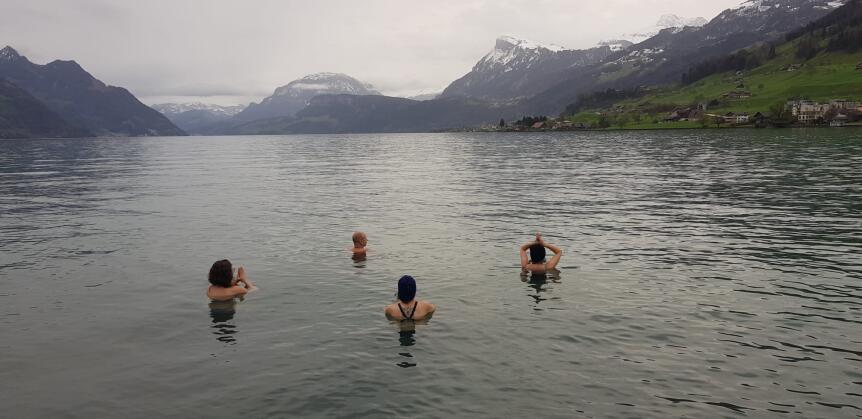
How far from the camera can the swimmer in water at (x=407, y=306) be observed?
19953 mm

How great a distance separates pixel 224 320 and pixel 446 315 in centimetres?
844

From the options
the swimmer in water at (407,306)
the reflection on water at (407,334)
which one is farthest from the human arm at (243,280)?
the reflection on water at (407,334)

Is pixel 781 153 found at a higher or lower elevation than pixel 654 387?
higher

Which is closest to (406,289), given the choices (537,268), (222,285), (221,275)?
(221,275)

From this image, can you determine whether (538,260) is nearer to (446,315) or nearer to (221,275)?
(446,315)

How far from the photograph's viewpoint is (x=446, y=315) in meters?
21.2

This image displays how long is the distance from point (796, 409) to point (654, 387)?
3242mm

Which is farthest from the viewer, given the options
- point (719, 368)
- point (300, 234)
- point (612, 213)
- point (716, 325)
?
point (612, 213)

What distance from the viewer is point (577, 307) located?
22.0m

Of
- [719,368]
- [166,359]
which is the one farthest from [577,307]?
[166,359]

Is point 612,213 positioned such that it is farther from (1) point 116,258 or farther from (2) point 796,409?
(1) point 116,258

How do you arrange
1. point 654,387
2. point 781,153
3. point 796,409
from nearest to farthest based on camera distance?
point 796,409, point 654,387, point 781,153

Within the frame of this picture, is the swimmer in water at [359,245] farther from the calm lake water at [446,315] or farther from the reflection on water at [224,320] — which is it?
the reflection on water at [224,320]

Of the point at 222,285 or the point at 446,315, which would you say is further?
Answer: the point at 222,285
